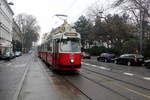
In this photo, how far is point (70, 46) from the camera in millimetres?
14328

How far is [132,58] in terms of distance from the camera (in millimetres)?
25484

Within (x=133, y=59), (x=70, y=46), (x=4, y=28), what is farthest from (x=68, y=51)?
(x=4, y=28)

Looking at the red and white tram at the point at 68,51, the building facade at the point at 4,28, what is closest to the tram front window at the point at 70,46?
the red and white tram at the point at 68,51

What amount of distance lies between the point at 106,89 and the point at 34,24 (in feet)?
286

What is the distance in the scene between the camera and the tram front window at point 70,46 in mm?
14219

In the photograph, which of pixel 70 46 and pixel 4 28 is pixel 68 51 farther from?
pixel 4 28

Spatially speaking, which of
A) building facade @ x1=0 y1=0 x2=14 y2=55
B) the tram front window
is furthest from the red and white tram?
building facade @ x1=0 y1=0 x2=14 y2=55

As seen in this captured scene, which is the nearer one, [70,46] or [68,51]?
[68,51]

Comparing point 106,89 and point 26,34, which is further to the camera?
point 26,34

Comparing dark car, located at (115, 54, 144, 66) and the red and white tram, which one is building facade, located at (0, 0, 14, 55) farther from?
the red and white tram

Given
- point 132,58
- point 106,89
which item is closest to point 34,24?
point 132,58

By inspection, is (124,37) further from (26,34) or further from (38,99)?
(26,34)

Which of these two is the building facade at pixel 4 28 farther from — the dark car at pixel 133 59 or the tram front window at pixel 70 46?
the tram front window at pixel 70 46

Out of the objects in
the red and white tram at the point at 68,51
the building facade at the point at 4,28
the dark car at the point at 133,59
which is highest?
the building facade at the point at 4,28
